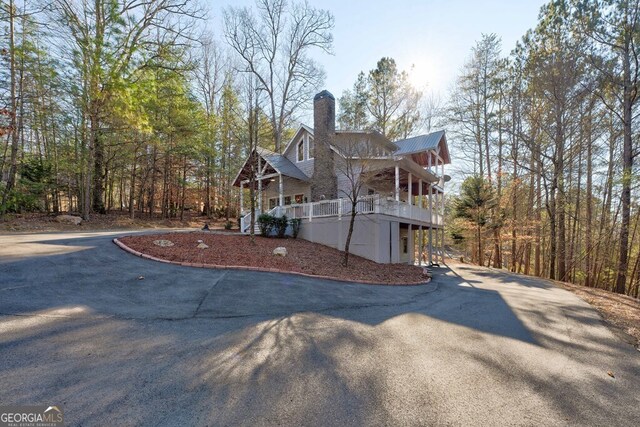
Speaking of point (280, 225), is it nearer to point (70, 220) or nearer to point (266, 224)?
point (266, 224)

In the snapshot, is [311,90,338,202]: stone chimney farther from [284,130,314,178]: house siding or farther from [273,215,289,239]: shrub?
[273,215,289,239]: shrub

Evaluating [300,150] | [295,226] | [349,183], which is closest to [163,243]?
[295,226]

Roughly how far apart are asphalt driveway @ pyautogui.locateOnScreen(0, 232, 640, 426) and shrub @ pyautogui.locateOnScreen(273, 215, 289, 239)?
305 inches

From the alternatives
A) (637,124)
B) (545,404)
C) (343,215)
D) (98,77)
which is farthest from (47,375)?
(637,124)

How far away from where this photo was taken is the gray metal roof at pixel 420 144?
16486 millimetres

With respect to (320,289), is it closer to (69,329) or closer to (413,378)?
(413,378)

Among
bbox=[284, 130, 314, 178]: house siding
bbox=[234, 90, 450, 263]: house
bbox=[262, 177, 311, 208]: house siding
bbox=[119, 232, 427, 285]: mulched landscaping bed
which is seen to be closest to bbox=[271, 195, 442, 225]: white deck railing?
bbox=[234, 90, 450, 263]: house

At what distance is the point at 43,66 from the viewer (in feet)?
44.3

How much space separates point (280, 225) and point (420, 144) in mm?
10275

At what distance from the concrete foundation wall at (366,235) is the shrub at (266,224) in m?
2.24

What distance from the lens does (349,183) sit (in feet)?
48.9

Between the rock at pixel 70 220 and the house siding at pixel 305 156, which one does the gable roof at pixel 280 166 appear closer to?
the house siding at pixel 305 156

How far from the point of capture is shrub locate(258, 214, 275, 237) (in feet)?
44.9

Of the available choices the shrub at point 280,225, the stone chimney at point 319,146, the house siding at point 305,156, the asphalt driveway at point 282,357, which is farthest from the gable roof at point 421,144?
the asphalt driveway at point 282,357
